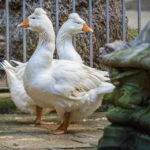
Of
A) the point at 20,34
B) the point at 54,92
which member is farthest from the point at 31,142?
the point at 20,34

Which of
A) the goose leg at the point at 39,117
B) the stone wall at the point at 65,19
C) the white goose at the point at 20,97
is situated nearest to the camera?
the goose leg at the point at 39,117

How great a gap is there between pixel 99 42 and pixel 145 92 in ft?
17.4

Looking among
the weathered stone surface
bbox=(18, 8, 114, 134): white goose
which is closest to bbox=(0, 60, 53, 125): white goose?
bbox=(18, 8, 114, 134): white goose

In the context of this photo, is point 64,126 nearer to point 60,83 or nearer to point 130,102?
point 60,83

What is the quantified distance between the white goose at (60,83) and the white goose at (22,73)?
1.71 feet

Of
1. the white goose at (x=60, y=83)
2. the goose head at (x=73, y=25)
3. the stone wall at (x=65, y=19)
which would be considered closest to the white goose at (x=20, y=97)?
the white goose at (x=60, y=83)

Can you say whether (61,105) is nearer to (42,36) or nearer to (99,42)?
(42,36)

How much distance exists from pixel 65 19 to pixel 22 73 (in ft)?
6.68

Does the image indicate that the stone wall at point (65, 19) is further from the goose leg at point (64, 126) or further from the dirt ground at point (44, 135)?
the goose leg at point (64, 126)

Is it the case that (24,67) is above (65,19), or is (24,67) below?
below

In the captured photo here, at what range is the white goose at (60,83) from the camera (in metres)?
4.45

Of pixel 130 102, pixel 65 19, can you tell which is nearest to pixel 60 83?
pixel 130 102

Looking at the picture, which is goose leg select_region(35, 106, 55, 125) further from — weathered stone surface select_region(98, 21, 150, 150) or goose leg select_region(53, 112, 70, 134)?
weathered stone surface select_region(98, 21, 150, 150)

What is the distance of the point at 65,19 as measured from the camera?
722cm
